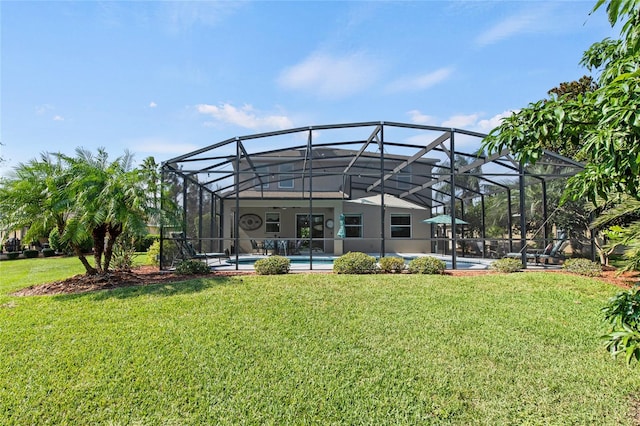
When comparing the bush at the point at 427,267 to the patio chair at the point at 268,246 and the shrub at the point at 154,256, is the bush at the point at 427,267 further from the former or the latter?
the shrub at the point at 154,256

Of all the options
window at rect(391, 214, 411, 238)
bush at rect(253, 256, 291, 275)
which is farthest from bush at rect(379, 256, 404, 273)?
window at rect(391, 214, 411, 238)

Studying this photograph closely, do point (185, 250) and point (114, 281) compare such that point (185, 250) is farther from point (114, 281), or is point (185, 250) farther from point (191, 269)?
point (114, 281)

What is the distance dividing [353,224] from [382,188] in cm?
764

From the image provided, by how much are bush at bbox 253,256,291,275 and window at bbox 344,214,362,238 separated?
8659 mm

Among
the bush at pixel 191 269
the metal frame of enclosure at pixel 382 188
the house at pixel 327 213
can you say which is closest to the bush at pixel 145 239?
the metal frame of enclosure at pixel 382 188

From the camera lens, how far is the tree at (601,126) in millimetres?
1636

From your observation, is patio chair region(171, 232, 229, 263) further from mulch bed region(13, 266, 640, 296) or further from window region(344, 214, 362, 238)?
window region(344, 214, 362, 238)

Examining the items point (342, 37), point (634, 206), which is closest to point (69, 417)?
point (342, 37)

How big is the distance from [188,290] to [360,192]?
45.4 feet

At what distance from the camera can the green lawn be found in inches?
141

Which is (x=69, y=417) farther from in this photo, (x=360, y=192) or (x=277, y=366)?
(x=360, y=192)

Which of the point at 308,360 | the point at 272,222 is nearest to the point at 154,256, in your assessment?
the point at 272,222

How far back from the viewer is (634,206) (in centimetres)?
729

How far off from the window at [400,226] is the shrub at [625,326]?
16285 millimetres
